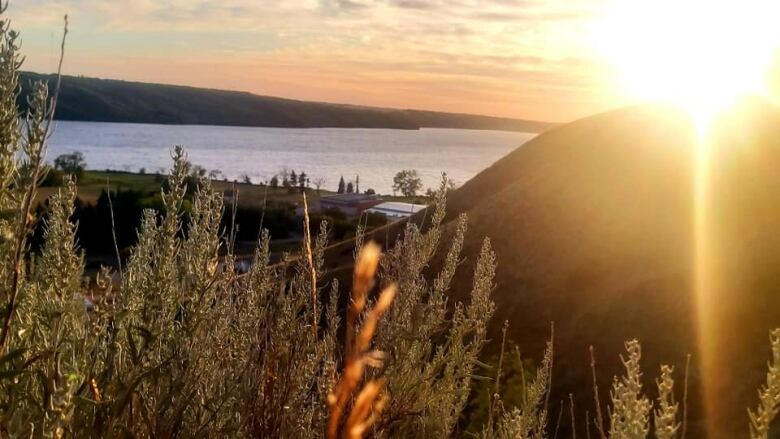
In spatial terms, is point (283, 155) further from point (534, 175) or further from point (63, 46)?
point (63, 46)

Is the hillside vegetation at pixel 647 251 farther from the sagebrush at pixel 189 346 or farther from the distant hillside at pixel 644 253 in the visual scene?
the sagebrush at pixel 189 346

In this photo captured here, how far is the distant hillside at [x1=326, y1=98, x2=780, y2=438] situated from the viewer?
11.1 m

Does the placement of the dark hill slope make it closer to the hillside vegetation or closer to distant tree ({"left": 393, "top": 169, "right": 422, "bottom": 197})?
the hillside vegetation

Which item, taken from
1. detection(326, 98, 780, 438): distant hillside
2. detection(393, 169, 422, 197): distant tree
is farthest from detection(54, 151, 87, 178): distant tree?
detection(393, 169, 422, 197): distant tree

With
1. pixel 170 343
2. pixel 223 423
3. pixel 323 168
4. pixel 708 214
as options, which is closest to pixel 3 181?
pixel 170 343

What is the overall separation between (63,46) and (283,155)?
606ft

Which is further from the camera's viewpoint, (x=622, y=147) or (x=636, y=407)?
(x=622, y=147)

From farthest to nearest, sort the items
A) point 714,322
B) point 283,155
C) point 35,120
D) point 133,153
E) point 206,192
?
point 283,155, point 133,153, point 714,322, point 206,192, point 35,120

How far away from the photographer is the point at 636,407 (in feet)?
6.32

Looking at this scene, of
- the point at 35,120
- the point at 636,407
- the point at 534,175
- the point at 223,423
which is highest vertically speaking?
the point at 534,175

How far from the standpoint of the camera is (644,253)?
13.7 meters

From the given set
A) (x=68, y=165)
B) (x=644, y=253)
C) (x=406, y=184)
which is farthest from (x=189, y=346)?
(x=406, y=184)

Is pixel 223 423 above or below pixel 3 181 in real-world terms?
below

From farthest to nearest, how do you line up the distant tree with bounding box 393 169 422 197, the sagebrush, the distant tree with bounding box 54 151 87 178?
the distant tree with bounding box 393 169 422 197
the distant tree with bounding box 54 151 87 178
the sagebrush
